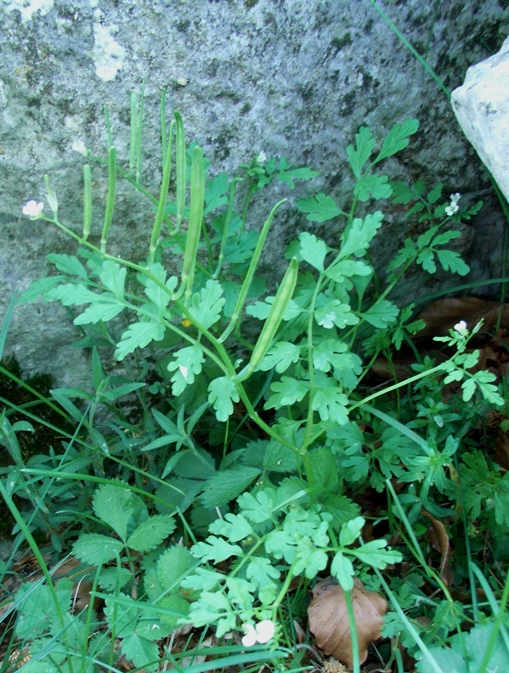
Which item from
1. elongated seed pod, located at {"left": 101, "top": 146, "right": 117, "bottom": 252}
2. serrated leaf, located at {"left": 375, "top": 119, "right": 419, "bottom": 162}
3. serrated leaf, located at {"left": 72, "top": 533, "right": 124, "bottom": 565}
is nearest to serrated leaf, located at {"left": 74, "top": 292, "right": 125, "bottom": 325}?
elongated seed pod, located at {"left": 101, "top": 146, "right": 117, "bottom": 252}

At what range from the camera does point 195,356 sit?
1546 millimetres

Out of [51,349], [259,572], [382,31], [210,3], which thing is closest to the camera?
[259,572]

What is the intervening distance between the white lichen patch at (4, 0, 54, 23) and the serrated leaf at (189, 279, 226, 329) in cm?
95

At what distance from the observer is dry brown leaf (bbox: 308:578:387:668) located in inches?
69.3

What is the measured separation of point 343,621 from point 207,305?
3.26ft

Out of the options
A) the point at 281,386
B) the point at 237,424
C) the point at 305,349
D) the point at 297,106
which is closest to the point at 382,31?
the point at 297,106

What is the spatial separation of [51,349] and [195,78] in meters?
1.09

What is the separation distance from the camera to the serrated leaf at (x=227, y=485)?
2.00 metres

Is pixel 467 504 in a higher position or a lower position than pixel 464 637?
higher

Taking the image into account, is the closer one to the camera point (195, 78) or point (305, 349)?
point (305, 349)

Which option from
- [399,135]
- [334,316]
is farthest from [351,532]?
[399,135]

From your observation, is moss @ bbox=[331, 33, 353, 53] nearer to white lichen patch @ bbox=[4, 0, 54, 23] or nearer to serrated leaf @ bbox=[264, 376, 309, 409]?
white lichen patch @ bbox=[4, 0, 54, 23]

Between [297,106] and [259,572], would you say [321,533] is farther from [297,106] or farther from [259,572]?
[297,106]

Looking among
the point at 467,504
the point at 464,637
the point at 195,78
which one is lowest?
the point at 464,637
